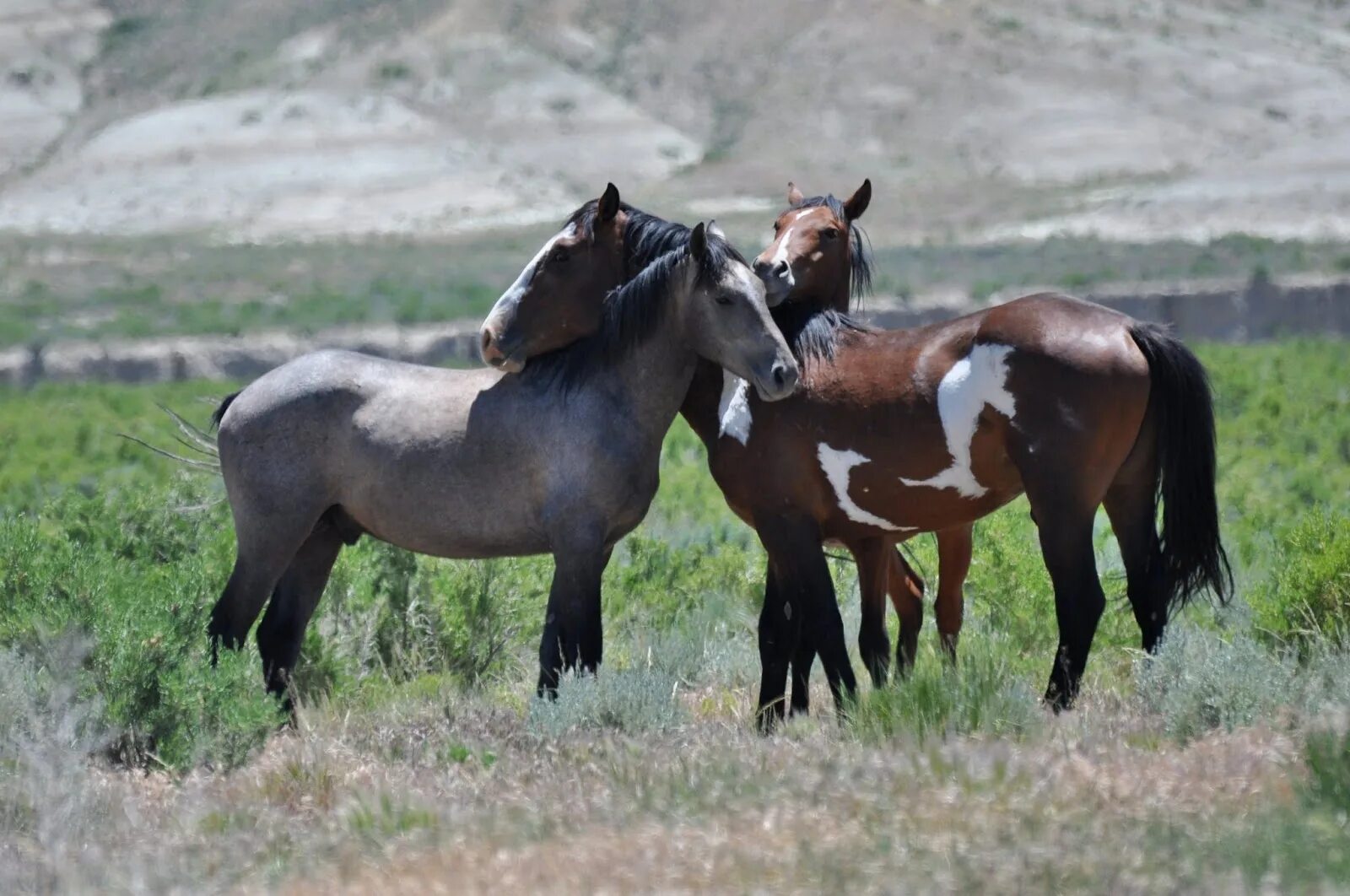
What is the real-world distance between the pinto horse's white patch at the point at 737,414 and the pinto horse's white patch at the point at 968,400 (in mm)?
864

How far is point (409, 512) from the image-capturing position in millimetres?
8039

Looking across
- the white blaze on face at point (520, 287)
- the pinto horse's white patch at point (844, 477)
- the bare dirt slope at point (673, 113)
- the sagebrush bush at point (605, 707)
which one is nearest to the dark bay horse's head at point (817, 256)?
the pinto horse's white patch at point (844, 477)

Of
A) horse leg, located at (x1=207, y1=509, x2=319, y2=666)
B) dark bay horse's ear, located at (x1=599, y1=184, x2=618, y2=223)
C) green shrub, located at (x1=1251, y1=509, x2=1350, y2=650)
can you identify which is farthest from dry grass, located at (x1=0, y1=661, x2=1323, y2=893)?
dark bay horse's ear, located at (x1=599, y1=184, x2=618, y2=223)

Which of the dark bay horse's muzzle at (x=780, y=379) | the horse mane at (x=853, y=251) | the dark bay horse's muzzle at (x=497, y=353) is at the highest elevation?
the horse mane at (x=853, y=251)

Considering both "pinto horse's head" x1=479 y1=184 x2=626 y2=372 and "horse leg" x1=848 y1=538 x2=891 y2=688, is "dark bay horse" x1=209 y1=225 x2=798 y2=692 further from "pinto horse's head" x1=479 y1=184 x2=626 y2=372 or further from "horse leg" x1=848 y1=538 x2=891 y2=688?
"horse leg" x1=848 y1=538 x2=891 y2=688

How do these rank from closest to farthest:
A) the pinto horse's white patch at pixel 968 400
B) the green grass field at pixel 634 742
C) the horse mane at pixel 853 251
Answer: the green grass field at pixel 634 742, the pinto horse's white patch at pixel 968 400, the horse mane at pixel 853 251

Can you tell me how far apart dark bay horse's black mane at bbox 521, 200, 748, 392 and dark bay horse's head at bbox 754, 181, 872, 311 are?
25 centimetres

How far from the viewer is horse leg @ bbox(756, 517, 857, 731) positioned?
757 centimetres

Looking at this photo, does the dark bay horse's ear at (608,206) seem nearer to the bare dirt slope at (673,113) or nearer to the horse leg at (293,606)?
the horse leg at (293,606)

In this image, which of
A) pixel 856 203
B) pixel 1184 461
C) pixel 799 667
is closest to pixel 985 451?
pixel 1184 461

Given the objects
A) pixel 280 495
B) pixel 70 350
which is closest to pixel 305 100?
pixel 70 350

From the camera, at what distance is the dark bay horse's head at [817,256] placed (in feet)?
26.6

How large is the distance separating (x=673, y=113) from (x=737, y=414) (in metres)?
74.9

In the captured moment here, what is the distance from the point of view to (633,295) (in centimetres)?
Result: 788
